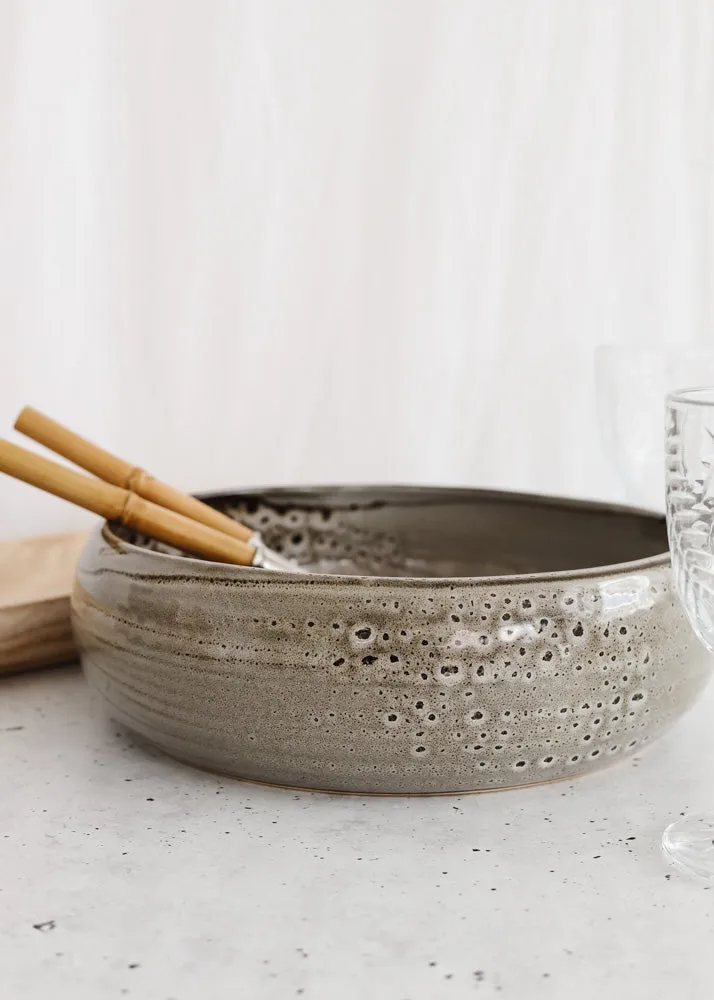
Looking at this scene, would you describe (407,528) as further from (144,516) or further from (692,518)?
(692,518)

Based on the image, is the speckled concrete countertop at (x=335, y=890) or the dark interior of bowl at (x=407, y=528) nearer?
the speckled concrete countertop at (x=335, y=890)

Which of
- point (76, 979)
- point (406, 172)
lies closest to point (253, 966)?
point (76, 979)

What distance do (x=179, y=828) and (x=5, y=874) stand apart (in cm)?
9

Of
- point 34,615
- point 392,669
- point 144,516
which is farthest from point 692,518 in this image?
point 34,615

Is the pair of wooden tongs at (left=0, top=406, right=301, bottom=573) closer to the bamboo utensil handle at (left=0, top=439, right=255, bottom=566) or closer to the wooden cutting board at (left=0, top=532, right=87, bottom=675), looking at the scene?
the bamboo utensil handle at (left=0, top=439, right=255, bottom=566)

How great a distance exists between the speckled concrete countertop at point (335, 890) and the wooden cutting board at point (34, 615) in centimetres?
14

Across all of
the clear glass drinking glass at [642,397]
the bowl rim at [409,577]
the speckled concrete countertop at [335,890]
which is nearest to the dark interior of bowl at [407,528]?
the bowl rim at [409,577]

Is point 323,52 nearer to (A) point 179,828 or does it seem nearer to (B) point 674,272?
(B) point 674,272

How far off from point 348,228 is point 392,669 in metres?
0.71

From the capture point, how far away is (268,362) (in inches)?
45.2

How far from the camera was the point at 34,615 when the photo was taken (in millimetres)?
803

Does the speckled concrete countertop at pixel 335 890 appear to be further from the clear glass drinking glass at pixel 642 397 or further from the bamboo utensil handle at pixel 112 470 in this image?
the clear glass drinking glass at pixel 642 397

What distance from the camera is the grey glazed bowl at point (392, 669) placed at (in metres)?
0.55

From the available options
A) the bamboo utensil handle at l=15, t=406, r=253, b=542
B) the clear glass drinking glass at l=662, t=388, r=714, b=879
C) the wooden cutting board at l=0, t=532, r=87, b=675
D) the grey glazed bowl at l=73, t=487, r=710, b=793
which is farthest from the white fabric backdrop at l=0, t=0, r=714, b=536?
the clear glass drinking glass at l=662, t=388, r=714, b=879
